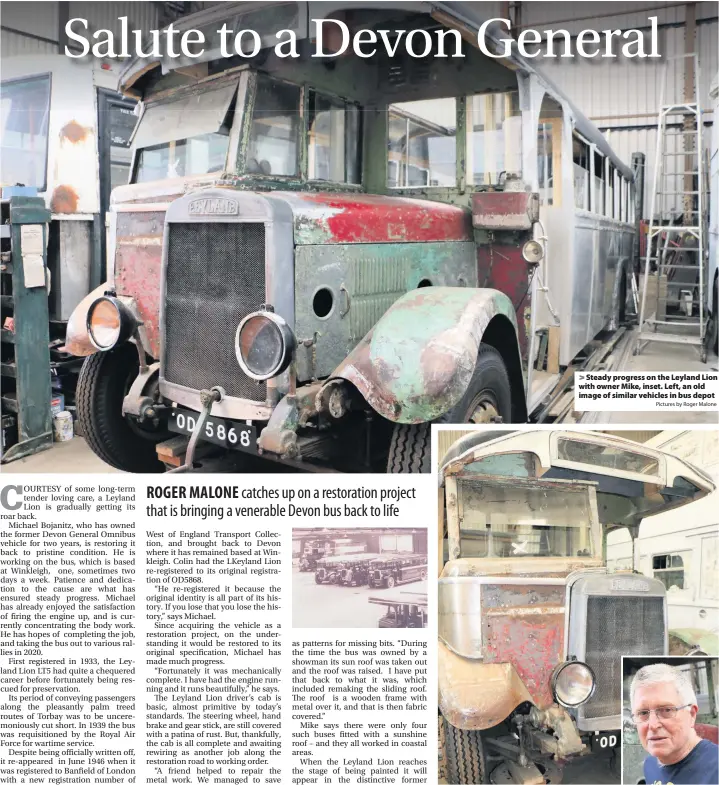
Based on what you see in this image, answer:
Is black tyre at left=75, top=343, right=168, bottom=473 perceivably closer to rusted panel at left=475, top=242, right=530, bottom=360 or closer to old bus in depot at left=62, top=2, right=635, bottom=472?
old bus in depot at left=62, top=2, right=635, bottom=472

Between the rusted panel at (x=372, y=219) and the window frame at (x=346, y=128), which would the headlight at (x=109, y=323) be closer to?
the rusted panel at (x=372, y=219)

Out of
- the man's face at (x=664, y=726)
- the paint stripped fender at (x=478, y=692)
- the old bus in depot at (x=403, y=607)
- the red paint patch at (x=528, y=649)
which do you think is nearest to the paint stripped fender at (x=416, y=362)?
the old bus in depot at (x=403, y=607)

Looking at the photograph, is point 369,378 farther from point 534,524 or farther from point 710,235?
point 710,235

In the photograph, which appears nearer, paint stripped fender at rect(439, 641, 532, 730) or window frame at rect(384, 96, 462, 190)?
paint stripped fender at rect(439, 641, 532, 730)

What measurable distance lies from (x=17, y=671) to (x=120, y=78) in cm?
231

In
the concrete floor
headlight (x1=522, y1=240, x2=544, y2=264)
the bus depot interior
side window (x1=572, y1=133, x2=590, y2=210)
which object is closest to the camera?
the bus depot interior

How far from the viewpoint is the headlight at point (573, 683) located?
2322 mm

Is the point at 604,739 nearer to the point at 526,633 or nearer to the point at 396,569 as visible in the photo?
the point at 526,633

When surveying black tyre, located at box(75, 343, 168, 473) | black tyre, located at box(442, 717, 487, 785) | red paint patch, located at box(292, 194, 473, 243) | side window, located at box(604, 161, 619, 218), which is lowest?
black tyre, located at box(442, 717, 487, 785)

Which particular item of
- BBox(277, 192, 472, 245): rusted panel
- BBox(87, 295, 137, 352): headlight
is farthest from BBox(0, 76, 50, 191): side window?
BBox(277, 192, 472, 245): rusted panel

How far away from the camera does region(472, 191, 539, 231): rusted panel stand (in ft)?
10.2

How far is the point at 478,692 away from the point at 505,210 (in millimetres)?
1950

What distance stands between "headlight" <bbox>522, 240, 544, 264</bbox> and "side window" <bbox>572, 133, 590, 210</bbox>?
850 millimetres

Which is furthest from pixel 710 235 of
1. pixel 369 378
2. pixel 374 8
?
pixel 369 378
